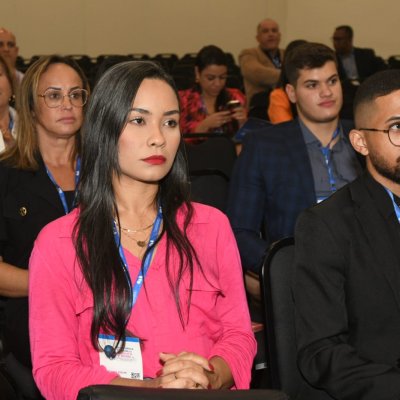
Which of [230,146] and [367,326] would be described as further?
[230,146]

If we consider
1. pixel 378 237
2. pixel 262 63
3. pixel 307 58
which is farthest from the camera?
pixel 262 63

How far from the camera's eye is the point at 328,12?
1275 cm

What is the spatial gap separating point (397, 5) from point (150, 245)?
10948 mm

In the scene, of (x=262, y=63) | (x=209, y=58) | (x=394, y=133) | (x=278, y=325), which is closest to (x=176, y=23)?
(x=262, y=63)

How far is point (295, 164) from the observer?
11.1ft

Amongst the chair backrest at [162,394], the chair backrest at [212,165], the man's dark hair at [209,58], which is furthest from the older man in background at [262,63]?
the chair backrest at [162,394]

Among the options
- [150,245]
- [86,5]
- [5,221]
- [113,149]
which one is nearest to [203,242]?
[150,245]

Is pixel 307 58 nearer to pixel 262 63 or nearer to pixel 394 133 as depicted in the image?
pixel 394 133

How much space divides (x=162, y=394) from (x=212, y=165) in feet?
8.87

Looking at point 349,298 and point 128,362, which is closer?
point 128,362

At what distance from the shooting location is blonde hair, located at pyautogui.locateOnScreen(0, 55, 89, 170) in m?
2.96

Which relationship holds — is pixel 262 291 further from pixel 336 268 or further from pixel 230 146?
pixel 230 146

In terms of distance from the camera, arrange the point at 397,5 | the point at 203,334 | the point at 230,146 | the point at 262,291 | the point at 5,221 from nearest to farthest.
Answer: the point at 203,334, the point at 262,291, the point at 5,221, the point at 230,146, the point at 397,5

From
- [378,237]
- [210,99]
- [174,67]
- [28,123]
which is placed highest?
[174,67]
